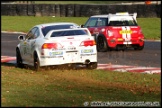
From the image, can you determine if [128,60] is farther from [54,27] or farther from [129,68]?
[54,27]

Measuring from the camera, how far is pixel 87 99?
10.3 meters

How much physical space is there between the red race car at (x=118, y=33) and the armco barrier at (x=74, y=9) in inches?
591

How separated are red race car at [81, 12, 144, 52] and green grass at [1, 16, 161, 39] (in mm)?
8254

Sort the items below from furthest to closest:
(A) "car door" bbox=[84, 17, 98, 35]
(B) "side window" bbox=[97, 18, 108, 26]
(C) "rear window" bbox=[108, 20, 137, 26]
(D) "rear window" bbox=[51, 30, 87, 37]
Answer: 1. (A) "car door" bbox=[84, 17, 98, 35]
2. (B) "side window" bbox=[97, 18, 108, 26]
3. (C) "rear window" bbox=[108, 20, 137, 26]
4. (D) "rear window" bbox=[51, 30, 87, 37]

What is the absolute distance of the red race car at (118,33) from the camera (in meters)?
25.1

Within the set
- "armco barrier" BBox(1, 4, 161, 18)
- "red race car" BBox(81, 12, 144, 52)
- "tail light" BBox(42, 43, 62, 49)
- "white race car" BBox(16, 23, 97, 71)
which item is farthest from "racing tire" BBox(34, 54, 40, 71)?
"armco barrier" BBox(1, 4, 161, 18)

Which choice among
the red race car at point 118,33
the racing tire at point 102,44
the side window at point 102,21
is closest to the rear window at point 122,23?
the red race car at point 118,33

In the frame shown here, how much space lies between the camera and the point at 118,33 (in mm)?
25250

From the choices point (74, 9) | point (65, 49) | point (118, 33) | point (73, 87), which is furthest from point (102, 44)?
point (74, 9)

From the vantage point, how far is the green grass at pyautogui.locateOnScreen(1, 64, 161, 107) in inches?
402

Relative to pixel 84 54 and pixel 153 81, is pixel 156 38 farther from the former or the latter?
pixel 153 81

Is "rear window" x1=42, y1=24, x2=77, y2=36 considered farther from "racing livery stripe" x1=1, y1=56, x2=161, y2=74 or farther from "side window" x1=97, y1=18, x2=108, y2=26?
"side window" x1=97, y1=18, x2=108, y2=26

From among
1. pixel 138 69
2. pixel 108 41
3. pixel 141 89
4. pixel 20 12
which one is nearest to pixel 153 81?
pixel 141 89

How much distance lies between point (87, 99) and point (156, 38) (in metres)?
23.2
